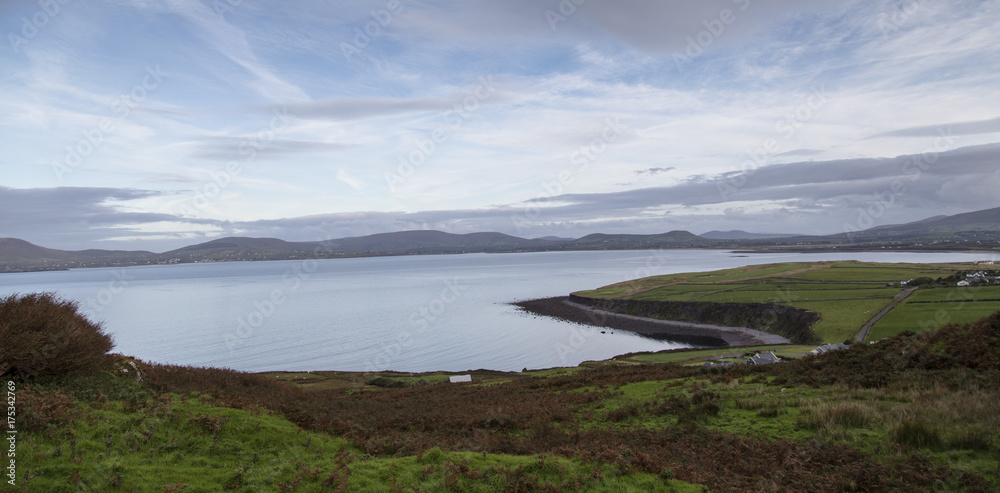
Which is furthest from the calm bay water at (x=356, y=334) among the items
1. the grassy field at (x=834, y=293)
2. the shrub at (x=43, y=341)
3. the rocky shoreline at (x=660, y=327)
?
the shrub at (x=43, y=341)

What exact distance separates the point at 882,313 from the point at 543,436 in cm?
6129

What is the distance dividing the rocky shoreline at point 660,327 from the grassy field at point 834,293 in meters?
7.51

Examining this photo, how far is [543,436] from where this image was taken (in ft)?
48.1

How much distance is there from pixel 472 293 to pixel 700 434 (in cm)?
12625

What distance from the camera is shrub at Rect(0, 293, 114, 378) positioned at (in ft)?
37.1

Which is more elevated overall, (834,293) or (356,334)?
(834,293)

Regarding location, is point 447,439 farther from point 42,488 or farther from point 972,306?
point 972,306

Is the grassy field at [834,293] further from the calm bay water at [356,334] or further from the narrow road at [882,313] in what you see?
the calm bay water at [356,334]

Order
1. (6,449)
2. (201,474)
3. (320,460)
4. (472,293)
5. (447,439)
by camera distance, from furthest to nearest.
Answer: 1. (472,293)
2. (447,439)
3. (320,460)
4. (201,474)
5. (6,449)

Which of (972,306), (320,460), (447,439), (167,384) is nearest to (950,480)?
(447,439)

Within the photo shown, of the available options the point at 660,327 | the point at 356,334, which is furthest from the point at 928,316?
the point at 356,334

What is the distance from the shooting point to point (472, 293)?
138875 mm

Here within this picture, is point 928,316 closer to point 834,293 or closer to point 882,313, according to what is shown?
point 882,313

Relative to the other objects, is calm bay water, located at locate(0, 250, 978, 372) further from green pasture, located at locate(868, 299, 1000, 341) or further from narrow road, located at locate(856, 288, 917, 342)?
green pasture, located at locate(868, 299, 1000, 341)
